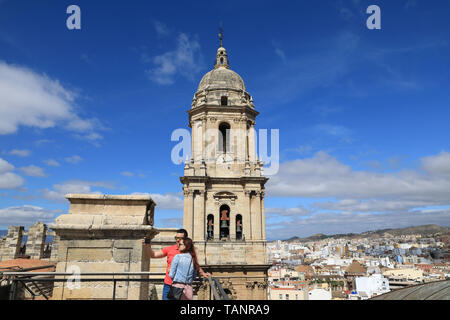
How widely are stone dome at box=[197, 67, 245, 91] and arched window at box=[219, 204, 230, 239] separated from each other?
9490mm

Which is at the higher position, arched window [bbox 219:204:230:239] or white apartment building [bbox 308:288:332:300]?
arched window [bbox 219:204:230:239]

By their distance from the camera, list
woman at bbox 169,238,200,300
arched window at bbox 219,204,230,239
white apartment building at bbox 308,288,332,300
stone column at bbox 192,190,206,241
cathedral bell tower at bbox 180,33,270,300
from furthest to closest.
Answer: white apartment building at bbox 308,288,332,300 → arched window at bbox 219,204,230,239 → stone column at bbox 192,190,206,241 → cathedral bell tower at bbox 180,33,270,300 → woman at bbox 169,238,200,300

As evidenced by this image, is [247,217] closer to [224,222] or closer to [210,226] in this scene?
[224,222]

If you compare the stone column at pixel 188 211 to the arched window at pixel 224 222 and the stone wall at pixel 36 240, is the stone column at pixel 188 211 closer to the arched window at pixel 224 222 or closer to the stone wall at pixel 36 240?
the arched window at pixel 224 222

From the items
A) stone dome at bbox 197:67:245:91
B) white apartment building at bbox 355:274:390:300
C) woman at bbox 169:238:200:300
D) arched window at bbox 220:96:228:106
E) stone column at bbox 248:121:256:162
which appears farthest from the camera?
white apartment building at bbox 355:274:390:300

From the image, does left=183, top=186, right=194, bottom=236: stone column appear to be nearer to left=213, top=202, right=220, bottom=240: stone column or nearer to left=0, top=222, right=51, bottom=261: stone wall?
left=213, top=202, right=220, bottom=240: stone column

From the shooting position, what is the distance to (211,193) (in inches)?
945

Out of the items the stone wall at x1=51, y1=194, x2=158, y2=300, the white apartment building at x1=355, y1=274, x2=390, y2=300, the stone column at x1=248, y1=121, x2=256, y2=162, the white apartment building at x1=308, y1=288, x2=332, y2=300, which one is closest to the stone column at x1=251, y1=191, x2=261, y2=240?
the stone column at x1=248, y1=121, x2=256, y2=162

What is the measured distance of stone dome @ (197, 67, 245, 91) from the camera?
26.7 meters

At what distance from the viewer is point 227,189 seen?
79.0ft

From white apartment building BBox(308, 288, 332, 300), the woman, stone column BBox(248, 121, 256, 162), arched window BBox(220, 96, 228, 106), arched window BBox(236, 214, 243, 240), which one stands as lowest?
white apartment building BBox(308, 288, 332, 300)

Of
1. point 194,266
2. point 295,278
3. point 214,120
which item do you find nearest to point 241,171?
point 214,120
